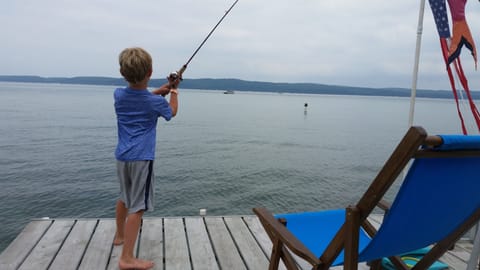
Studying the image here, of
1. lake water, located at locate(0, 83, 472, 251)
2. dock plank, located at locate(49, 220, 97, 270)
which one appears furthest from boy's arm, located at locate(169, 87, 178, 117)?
lake water, located at locate(0, 83, 472, 251)

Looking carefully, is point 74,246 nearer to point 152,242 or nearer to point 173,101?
point 152,242

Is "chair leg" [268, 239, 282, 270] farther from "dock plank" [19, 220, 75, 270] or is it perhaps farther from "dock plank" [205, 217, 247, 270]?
"dock plank" [19, 220, 75, 270]

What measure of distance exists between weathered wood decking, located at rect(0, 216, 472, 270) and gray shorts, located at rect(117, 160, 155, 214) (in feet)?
1.71

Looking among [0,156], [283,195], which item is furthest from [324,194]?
[0,156]

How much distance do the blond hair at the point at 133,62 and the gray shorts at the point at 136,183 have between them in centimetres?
63

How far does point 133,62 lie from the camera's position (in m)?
2.22

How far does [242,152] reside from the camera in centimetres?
1758

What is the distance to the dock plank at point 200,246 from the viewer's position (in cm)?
257

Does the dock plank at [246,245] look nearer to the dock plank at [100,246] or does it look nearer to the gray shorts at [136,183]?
the gray shorts at [136,183]

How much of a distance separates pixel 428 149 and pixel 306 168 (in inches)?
548

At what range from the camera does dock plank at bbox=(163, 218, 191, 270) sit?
255 centimetres

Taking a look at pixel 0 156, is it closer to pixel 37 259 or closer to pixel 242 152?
pixel 242 152

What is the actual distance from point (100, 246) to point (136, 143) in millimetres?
1088

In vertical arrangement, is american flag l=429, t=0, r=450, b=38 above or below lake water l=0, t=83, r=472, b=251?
above
